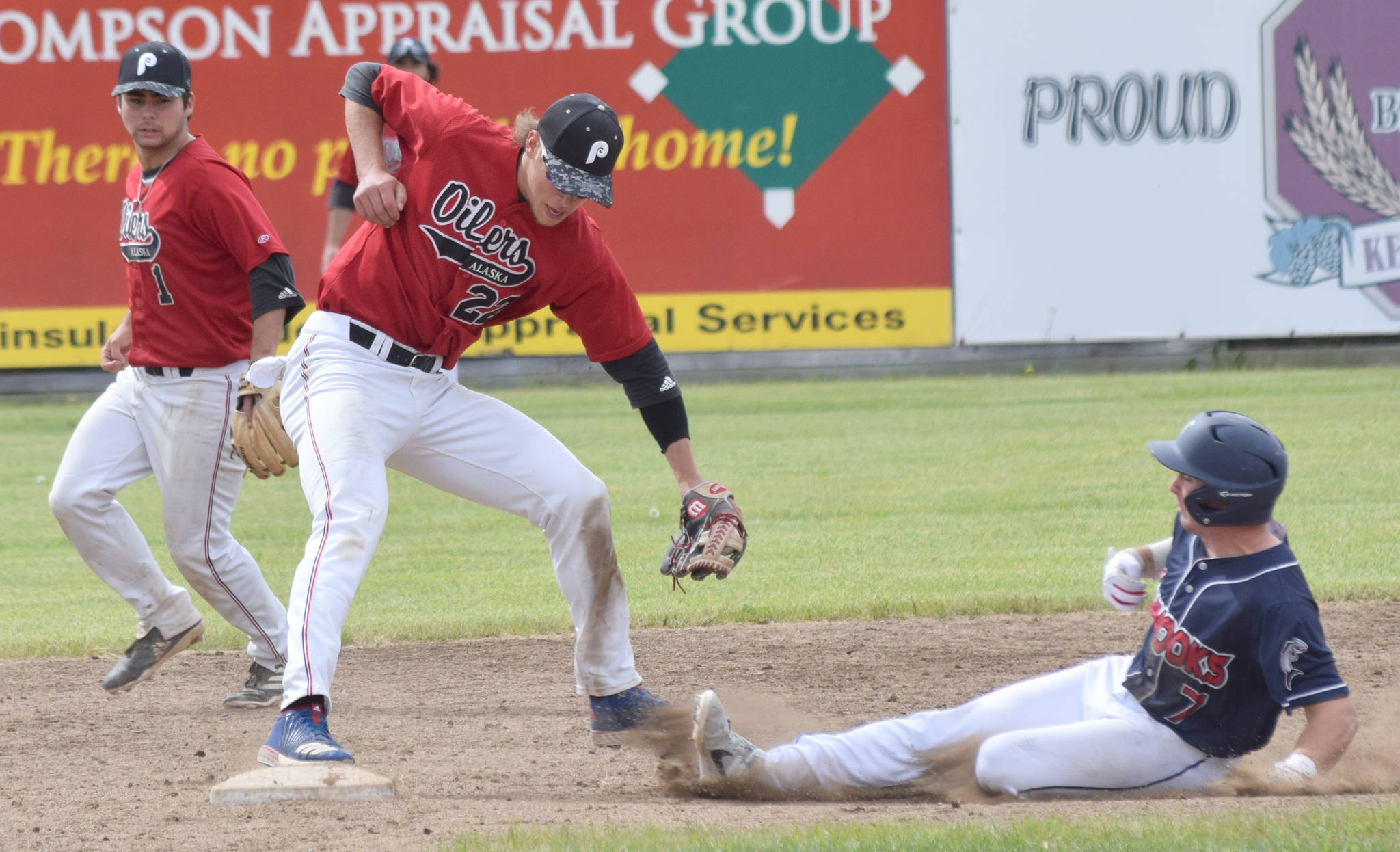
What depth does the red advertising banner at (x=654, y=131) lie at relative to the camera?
14.7 m

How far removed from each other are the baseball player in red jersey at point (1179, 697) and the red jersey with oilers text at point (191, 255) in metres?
2.29

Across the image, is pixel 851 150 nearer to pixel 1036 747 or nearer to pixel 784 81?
pixel 784 81

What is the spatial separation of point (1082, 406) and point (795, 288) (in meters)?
3.24

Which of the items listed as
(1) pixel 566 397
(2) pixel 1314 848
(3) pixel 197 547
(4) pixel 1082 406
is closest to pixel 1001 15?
(4) pixel 1082 406

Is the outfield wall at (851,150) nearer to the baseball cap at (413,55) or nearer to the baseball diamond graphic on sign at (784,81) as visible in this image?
the baseball diamond graphic on sign at (784,81)

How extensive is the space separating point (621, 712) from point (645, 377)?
1.02 metres

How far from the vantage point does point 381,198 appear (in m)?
4.14

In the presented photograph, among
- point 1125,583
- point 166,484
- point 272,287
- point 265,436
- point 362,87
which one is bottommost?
point 1125,583

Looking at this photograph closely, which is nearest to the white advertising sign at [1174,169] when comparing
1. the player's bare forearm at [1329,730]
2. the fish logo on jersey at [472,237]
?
the fish logo on jersey at [472,237]

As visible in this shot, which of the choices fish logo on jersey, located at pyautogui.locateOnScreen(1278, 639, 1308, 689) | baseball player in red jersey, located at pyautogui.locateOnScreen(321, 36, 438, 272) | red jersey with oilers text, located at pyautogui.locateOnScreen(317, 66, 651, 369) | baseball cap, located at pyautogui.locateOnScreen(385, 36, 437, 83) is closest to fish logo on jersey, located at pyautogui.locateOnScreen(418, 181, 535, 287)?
red jersey with oilers text, located at pyautogui.locateOnScreen(317, 66, 651, 369)

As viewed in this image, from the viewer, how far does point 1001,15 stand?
14664 millimetres

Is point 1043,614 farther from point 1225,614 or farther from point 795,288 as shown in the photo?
point 795,288

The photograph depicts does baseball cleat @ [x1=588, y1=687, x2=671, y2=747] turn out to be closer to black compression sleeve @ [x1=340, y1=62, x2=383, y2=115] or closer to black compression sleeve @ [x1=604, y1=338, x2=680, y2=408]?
black compression sleeve @ [x1=604, y1=338, x2=680, y2=408]

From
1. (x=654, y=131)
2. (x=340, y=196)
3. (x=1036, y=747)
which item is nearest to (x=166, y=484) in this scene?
(x=1036, y=747)
